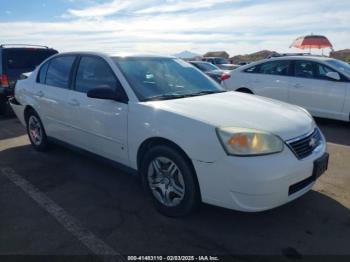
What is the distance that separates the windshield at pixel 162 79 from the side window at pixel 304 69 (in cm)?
373

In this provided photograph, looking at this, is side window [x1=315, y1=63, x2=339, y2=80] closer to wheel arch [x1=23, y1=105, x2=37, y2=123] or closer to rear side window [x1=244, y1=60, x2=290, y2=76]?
rear side window [x1=244, y1=60, x2=290, y2=76]

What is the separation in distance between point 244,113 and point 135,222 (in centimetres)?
147

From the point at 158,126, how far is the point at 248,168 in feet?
3.18

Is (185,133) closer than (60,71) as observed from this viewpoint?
Yes

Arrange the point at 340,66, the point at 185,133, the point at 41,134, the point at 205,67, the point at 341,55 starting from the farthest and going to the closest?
the point at 341,55
the point at 205,67
the point at 340,66
the point at 41,134
the point at 185,133

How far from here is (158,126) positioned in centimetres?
352

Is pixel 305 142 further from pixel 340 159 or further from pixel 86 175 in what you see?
pixel 86 175

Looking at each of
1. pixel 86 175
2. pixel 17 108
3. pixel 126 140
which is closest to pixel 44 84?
pixel 17 108

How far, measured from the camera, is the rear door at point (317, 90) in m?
7.22

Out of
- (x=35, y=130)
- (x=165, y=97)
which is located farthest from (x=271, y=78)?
(x=35, y=130)

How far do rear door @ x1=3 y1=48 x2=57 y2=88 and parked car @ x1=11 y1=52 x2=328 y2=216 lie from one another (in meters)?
4.01

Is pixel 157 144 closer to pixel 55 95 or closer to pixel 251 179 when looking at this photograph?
pixel 251 179

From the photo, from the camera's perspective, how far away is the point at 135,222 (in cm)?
355

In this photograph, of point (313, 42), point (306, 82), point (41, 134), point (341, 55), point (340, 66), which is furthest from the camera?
point (341, 55)
